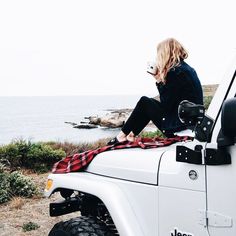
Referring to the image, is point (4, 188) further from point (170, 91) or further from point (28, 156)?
point (170, 91)

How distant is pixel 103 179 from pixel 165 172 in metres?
0.65

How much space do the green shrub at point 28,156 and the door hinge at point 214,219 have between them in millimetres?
10217

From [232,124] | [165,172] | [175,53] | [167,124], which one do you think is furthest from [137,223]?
[175,53]

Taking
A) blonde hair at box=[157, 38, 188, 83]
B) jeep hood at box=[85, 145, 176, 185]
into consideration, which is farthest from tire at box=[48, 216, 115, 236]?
blonde hair at box=[157, 38, 188, 83]

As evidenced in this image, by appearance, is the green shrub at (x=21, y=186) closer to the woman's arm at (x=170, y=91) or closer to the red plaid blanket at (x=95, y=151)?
the red plaid blanket at (x=95, y=151)

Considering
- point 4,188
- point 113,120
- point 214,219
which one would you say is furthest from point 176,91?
point 113,120

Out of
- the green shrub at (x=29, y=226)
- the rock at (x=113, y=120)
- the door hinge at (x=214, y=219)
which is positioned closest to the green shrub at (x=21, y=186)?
the green shrub at (x=29, y=226)

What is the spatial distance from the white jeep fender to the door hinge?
1.53 ft

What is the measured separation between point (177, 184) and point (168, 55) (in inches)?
62.5

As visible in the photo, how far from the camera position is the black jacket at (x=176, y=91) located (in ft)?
12.3

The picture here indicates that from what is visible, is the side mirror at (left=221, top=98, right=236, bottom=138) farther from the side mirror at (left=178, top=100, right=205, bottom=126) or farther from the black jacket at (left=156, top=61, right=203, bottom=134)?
→ the black jacket at (left=156, top=61, right=203, bottom=134)

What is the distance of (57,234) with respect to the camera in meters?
3.35

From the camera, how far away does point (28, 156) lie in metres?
12.7

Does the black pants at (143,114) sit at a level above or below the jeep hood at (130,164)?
above
